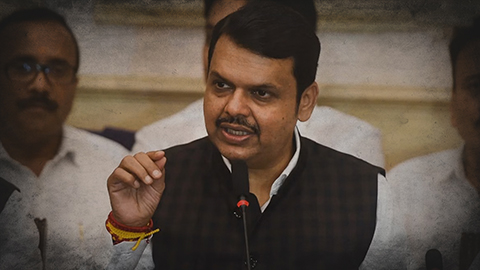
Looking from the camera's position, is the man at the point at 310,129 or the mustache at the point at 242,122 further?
the man at the point at 310,129

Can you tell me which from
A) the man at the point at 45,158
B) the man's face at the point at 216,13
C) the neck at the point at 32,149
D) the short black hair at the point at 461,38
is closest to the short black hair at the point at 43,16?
the man at the point at 45,158

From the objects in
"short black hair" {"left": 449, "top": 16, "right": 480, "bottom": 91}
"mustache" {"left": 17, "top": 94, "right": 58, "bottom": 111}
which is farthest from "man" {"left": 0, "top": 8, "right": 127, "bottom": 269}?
"short black hair" {"left": 449, "top": 16, "right": 480, "bottom": 91}

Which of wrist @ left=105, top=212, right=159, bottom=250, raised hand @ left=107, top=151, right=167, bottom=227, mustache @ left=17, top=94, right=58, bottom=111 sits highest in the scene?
mustache @ left=17, top=94, right=58, bottom=111

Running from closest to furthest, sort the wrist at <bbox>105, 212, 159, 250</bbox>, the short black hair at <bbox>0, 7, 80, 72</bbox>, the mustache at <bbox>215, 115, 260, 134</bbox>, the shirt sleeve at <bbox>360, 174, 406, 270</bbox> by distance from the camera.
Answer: the wrist at <bbox>105, 212, 159, 250</bbox>
the mustache at <bbox>215, 115, 260, 134</bbox>
the shirt sleeve at <bbox>360, 174, 406, 270</bbox>
the short black hair at <bbox>0, 7, 80, 72</bbox>

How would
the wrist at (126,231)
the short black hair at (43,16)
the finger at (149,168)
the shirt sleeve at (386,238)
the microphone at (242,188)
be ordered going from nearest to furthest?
the microphone at (242,188), the finger at (149,168), the wrist at (126,231), the shirt sleeve at (386,238), the short black hair at (43,16)

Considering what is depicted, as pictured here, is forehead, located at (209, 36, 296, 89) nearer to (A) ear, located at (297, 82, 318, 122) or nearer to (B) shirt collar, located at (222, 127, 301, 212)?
(A) ear, located at (297, 82, 318, 122)

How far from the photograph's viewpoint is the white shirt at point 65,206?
3.24 m

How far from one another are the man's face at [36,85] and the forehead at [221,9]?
0.70 m

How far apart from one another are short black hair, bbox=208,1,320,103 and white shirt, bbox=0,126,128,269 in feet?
2.50

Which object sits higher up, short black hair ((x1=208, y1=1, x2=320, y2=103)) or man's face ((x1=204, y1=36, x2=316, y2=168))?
short black hair ((x1=208, y1=1, x2=320, y2=103))

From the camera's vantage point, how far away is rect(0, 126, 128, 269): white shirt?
128 inches

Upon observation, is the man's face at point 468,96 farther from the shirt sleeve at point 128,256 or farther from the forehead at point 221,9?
the shirt sleeve at point 128,256

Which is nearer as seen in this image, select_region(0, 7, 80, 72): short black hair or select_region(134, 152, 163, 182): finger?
select_region(134, 152, 163, 182): finger

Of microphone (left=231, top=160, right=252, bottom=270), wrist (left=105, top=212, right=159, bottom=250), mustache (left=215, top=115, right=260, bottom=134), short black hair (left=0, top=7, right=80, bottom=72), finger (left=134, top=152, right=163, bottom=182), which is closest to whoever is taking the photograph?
Result: microphone (left=231, top=160, right=252, bottom=270)
